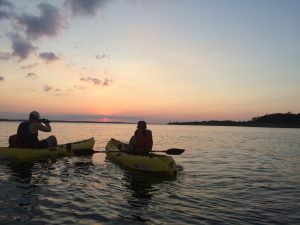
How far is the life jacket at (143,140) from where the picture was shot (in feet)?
49.4

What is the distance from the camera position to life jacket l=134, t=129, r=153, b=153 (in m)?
15.0

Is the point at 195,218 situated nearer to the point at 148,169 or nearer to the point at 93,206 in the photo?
the point at 93,206

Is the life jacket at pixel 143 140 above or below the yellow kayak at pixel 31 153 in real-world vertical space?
above

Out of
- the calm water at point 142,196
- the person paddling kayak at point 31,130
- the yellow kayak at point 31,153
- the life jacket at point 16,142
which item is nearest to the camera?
the calm water at point 142,196

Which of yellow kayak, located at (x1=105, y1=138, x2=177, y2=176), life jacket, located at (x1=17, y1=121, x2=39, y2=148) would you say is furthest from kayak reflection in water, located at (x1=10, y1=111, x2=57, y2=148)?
yellow kayak, located at (x1=105, y1=138, x2=177, y2=176)

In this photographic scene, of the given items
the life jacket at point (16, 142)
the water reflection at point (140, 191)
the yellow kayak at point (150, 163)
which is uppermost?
the life jacket at point (16, 142)

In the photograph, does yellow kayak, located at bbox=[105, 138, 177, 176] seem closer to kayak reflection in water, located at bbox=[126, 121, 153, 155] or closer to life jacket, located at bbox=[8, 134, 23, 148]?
kayak reflection in water, located at bbox=[126, 121, 153, 155]

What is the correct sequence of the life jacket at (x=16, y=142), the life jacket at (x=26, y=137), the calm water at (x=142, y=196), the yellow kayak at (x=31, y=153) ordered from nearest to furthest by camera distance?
1. the calm water at (x=142, y=196)
2. the yellow kayak at (x=31, y=153)
3. the life jacket at (x=26, y=137)
4. the life jacket at (x=16, y=142)

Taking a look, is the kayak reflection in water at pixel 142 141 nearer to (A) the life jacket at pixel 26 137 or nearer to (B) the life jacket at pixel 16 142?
(A) the life jacket at pixel 26 137

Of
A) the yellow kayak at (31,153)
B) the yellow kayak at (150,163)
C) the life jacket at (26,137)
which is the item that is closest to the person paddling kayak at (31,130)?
the life jacket at (26,137)

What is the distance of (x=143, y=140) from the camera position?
49.6ft

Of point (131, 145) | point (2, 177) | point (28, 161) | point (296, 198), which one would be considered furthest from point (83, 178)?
point (296, 198)

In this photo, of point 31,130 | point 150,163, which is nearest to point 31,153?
point 31,130

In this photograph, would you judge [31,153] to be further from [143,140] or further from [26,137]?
[143,140]
